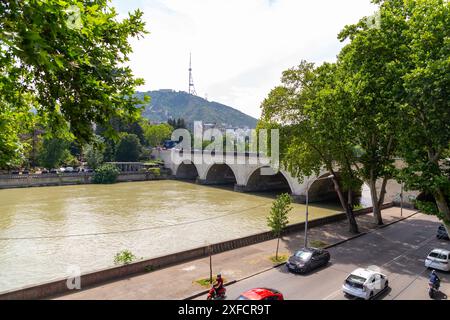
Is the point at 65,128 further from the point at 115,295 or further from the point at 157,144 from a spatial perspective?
the point at 157,144

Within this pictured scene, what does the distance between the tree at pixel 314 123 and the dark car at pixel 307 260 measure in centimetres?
859

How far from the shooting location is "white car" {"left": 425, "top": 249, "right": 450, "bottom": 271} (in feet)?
59.2

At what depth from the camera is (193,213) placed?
37.6 meters

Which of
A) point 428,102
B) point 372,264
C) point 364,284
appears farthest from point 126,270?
point 428,102

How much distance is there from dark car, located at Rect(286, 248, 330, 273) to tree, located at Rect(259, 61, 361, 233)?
338 inches

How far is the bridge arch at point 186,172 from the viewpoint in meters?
73.2

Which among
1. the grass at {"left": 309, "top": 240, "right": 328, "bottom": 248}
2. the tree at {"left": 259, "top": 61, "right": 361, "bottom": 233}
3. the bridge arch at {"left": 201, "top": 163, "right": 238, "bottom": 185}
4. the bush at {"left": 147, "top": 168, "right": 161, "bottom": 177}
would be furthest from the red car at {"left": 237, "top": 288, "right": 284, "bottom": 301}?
the bush at {"left": 147, "top": 168, "right": 161, "bottom": 177}

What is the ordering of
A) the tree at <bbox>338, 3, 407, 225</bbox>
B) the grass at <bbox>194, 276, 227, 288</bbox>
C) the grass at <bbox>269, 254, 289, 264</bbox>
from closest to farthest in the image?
the grass at <bbox>194, 276, 227, 288</bbox>
the tree at <bbox>338, 3, 407, 225</bbox>
the grass at <bbox>269, 254, 289, 264</bbox>

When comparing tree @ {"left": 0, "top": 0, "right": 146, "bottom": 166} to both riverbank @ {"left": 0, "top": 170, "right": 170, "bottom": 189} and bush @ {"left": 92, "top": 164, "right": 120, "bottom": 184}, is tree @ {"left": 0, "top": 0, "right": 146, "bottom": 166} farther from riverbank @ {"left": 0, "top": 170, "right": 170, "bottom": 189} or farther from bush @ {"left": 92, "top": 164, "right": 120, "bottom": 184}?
bush @ {"left": 92, "top": 164, "right": 120, "bottom": 184}

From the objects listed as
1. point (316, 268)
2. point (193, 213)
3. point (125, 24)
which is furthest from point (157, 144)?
point (125, 24)

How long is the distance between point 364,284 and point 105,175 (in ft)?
182

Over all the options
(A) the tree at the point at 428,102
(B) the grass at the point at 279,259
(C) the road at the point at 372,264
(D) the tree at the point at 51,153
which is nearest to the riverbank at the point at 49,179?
(D) the tree at the point at 51,153

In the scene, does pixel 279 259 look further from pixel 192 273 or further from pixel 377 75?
pixel 377 75

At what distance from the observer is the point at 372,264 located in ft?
63.9
